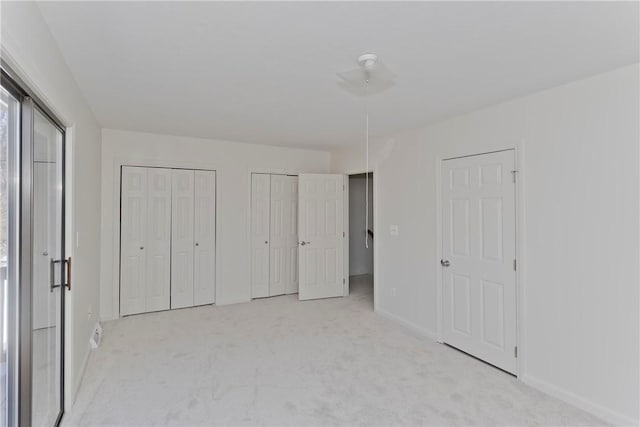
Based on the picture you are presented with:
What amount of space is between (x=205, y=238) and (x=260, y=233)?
802 millimetres

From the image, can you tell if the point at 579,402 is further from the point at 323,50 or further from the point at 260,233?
the point at 260,233

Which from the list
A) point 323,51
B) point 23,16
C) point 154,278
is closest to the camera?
point 23,16

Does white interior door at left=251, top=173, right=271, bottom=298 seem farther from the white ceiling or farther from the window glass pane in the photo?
the window glass pane

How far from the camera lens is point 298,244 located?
17.2 ft

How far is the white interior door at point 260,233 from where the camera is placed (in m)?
5.10

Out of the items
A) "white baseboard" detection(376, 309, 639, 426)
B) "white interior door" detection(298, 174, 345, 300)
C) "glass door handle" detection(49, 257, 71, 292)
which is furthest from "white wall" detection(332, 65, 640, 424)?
"glass door handle" detection(49, 257, 71, 292)

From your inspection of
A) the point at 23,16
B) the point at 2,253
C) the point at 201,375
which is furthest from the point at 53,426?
the point at 23,16

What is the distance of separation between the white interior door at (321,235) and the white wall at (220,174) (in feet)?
1.50

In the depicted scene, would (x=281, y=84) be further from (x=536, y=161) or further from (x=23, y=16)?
(x=536, y=161)

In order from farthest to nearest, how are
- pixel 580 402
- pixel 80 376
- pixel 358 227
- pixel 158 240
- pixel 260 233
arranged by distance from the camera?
pixel 358 227, pixel 260 233, pixel 158 240, pixel 80 376, pixel 580 402

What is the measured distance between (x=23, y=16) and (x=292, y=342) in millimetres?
3146

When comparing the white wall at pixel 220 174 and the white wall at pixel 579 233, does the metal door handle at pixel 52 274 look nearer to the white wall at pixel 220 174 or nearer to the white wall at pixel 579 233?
the white wall at pixel 220 174

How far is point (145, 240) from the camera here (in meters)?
4.43

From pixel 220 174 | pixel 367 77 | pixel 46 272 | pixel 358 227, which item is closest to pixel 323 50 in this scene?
pixel 367 77
